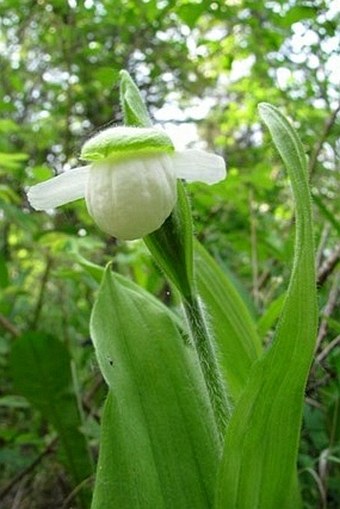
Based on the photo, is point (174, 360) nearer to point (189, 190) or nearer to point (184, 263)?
point (184, 263)

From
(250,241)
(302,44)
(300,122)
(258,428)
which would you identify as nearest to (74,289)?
(250,241)

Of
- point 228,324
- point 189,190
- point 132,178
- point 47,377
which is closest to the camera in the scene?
point 132,178

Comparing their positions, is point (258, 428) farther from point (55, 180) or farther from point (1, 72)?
point (1, 72)

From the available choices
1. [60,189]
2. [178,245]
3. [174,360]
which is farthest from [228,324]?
[60,189]

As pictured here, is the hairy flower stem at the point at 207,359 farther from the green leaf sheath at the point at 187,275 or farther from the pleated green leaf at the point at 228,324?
the pleated green leaf at the point at 228,324

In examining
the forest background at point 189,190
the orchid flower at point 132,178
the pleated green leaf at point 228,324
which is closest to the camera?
the orchid flower at point 132,178

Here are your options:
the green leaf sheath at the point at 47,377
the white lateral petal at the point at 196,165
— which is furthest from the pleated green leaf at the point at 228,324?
the green leaf sheath at the point at 47,377

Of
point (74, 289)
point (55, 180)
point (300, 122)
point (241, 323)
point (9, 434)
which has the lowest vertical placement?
point (74, 289)
